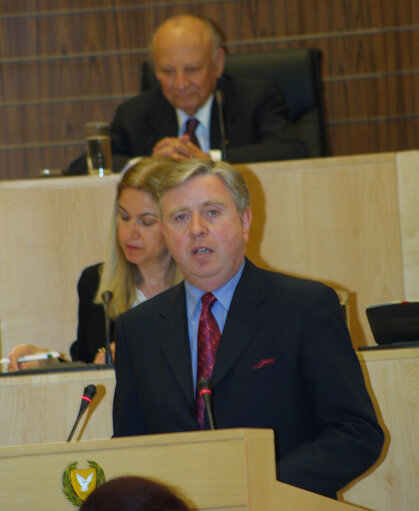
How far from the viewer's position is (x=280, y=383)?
2.05m

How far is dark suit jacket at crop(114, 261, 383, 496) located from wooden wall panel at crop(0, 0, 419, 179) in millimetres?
3427

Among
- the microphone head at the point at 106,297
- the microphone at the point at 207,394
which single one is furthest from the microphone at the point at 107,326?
the microphone at the point at 207,394

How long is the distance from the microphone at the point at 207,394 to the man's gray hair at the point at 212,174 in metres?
0.52

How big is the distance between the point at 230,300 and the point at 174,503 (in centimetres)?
103

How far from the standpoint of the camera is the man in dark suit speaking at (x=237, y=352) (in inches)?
78.0

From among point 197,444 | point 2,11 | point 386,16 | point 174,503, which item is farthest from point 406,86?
point 174,503

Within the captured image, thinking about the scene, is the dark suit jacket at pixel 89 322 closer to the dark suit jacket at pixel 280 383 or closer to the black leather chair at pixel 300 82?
the dark suit jacket at pixel 280 383

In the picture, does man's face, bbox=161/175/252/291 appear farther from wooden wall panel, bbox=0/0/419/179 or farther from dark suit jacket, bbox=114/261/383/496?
wooden wall panel, bbox=0/0/419/179

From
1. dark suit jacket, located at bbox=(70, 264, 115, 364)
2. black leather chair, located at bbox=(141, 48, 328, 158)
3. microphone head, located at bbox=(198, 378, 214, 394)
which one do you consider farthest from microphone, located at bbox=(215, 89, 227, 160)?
microphone head, located at bbox=(198, 378, 214, 394)

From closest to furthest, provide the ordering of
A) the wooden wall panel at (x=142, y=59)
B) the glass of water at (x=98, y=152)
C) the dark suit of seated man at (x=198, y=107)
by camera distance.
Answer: the glass of water at (x=98, y=152) → the dark suit of seated man at (x=198, y=107) → the wooden wall panel at (x=142, y=59)

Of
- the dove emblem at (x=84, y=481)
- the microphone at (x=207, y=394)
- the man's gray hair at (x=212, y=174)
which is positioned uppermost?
the man's gray hair at (x=212, y=174)

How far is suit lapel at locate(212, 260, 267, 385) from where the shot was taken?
6.81 ft

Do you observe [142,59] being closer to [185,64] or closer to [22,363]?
[185,64]

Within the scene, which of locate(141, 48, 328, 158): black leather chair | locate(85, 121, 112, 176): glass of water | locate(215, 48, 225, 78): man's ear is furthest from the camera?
locate(141, 48, 328, 158): black leather chair
